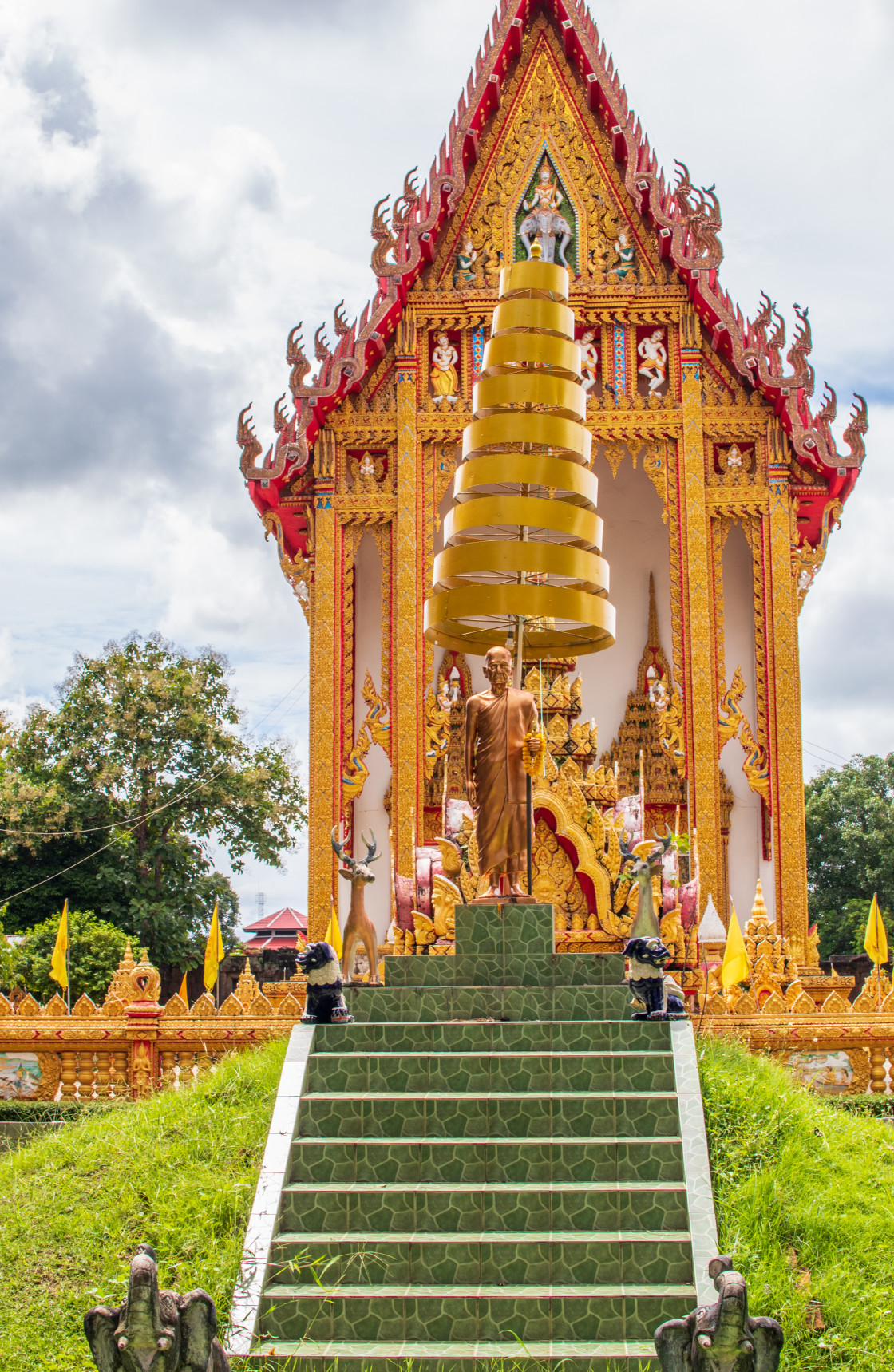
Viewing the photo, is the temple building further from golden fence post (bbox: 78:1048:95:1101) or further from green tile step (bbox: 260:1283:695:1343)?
green tile step (bbox: 260:1283:695:1343)

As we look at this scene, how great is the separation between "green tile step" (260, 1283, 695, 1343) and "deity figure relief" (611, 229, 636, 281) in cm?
1126

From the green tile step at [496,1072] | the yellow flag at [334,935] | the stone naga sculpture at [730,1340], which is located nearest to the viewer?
the stone naga sculpture at [730,1340]

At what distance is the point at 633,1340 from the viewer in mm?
5531

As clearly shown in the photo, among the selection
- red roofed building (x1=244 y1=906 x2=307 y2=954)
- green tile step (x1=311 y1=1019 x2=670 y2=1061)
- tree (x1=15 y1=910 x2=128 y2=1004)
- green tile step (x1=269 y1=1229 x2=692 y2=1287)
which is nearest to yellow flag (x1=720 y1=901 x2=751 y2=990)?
green tile step (x1=311 y1=1019 x2=670 y2=1061)

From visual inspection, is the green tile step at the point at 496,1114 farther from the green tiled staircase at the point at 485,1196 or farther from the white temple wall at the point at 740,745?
the white temple wall at the point at 740,745

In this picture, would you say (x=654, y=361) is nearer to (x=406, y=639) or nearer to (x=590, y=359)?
(x=590, y=359)

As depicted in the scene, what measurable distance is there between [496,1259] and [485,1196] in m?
0.30

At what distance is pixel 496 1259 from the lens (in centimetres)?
584

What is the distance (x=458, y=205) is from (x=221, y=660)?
7.96 meters

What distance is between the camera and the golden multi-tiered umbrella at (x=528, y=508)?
31.6ft

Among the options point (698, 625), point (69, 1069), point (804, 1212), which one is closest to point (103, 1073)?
point (69, 1069)

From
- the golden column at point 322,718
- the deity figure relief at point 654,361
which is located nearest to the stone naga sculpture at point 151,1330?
the golden column at point 322,718

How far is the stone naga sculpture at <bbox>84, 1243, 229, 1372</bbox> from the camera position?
464 centimetres

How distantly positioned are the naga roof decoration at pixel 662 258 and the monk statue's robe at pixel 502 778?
20.7ft
